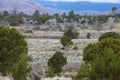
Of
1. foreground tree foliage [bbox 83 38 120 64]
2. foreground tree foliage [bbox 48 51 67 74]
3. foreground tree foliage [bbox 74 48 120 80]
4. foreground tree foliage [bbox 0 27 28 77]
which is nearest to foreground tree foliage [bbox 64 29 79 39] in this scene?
foreground tree foliage [bbox 48 51 67 74]

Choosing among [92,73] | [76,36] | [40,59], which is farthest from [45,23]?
[92,73]

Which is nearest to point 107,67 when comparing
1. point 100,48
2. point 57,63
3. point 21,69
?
point 21,69

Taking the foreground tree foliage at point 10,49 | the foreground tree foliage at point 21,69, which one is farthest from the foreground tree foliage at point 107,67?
the foreground tree foliage at point 10,49

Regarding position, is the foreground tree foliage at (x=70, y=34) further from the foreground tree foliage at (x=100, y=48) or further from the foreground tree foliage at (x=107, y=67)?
the foreground tree foliage at (x=107, y=67)

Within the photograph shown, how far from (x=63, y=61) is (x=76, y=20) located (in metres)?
115

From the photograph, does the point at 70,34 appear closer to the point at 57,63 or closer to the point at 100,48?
the point at 57,63

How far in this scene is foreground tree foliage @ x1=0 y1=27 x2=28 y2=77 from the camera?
117ft

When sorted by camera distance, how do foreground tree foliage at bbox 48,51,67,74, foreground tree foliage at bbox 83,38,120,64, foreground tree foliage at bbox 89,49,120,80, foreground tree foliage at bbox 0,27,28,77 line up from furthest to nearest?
1. foreground tree foliage at bbox 48,51,67,74
2. foreground tree foliage at bbox 0,27,28,77
3. foreground tree foliage at bbox 83,38,120,64
4. foreground tree foliage at bbox 89,49,120,80

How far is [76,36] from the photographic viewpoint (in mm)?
89188

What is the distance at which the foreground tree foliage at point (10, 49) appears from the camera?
35.7 metres

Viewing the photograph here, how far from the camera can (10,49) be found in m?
36.3

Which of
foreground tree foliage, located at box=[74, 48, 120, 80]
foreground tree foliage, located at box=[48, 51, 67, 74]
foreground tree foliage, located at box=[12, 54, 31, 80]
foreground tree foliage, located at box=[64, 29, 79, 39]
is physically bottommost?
foreground tree foliage, located at box=[64, 29, 79, 39]

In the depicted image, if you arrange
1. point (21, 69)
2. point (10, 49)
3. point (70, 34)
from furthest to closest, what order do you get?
1. point (70, 34)
2. point (10, 49)
3. point (21, 69)

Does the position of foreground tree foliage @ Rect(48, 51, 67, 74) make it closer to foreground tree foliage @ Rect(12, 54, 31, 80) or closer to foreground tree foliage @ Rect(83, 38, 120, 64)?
foreground tree foliage @ Rect(83, 38, 120, 64)
